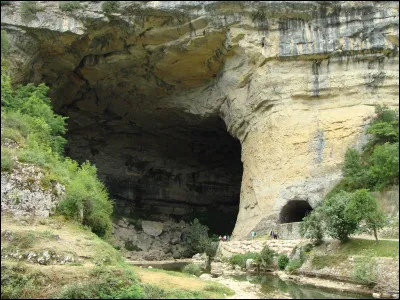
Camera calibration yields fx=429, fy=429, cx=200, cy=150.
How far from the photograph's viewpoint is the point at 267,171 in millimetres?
27828

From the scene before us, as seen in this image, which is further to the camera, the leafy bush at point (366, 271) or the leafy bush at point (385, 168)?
the leafy bush at point (385, 168)

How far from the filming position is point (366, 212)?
A: 1575 cm

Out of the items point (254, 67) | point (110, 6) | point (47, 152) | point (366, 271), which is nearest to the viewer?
point (366, 271)

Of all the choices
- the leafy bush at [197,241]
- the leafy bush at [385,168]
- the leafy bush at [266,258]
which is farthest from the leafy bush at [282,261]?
the leafy bush at [197,241]

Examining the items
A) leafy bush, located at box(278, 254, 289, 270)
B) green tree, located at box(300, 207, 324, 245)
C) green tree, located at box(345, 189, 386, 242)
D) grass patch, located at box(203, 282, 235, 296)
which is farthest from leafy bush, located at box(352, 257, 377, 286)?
leafy bush, located at box(278, 254, 289, 270)

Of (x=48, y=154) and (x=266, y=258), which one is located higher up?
(x=48, y=154)

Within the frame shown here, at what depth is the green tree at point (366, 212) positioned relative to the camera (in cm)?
1562

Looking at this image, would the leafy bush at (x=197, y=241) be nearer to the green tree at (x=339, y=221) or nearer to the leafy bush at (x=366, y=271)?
the green tree at (x=339, y=221)

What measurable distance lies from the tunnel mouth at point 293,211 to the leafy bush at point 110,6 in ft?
55.7

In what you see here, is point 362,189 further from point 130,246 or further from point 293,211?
point 130,246

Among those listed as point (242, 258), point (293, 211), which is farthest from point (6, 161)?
point (293, 211)

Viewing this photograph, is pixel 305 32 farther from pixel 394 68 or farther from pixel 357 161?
pixel 357 161

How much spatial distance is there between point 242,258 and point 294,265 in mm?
3795

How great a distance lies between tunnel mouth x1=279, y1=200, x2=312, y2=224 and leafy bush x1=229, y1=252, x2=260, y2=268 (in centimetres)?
515
